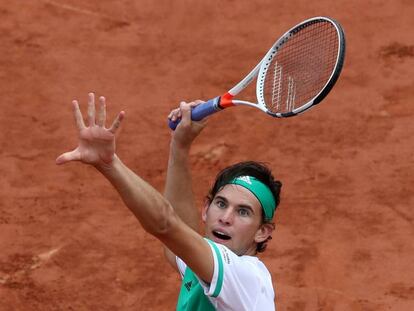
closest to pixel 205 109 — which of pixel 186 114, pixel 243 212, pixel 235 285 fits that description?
pixel 186 114

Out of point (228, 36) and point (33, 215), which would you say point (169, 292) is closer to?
point (33, 215)

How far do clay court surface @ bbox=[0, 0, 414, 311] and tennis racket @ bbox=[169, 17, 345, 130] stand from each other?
264 centimetres

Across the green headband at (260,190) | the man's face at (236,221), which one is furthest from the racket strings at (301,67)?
the man's face at (236,221)

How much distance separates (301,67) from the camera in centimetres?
609

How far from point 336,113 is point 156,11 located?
311cm

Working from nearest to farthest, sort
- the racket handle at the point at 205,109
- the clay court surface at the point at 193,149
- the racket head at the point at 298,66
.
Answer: the racket handle at the point at 205,109, the racket head at the point at 298,66, the clay court surface at the point at 193,149

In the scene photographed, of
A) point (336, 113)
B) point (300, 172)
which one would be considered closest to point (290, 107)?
point (300, 172)

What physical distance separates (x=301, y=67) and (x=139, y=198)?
212 centimetres

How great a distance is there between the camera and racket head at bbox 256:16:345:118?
5.82 meters

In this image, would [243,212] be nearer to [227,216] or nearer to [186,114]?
[227,216]

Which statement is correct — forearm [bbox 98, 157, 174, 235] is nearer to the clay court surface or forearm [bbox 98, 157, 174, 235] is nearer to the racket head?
the racket head

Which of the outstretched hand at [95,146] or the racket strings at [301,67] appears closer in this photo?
the outstretched hand at [95,146]

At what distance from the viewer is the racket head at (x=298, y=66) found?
5.82m

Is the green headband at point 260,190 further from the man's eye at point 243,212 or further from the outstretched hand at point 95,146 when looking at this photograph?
the outstretched hand at point 95,146
